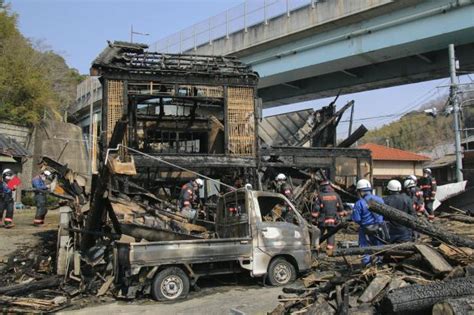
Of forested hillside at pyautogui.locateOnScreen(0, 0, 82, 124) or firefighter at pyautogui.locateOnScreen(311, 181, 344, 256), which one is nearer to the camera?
firefighter at pyautogui.locateOnScreen(311, 181, 344, 256)

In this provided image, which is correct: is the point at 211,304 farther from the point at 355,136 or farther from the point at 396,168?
the point at 396,168

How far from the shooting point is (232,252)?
9.43 meters

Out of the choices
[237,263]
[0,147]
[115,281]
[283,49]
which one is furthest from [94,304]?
[0,147]

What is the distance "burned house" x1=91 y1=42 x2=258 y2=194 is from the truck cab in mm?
5921

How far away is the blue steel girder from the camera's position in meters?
18.3

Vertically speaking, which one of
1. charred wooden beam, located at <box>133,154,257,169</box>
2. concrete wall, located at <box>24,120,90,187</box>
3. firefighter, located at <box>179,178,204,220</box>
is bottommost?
firefighter, located at <box>179,178,204,220</box>

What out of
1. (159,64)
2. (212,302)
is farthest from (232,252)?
(159,64)

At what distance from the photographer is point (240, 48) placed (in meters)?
25.4

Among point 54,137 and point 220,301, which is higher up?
point 54,137

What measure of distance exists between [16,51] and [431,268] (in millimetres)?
33675

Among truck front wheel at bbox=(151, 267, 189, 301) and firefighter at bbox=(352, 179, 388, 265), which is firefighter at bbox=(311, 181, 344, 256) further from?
truck front wheel at bbox=(151, 267, 189, 301)

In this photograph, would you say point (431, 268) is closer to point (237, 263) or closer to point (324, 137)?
point (237, 263)

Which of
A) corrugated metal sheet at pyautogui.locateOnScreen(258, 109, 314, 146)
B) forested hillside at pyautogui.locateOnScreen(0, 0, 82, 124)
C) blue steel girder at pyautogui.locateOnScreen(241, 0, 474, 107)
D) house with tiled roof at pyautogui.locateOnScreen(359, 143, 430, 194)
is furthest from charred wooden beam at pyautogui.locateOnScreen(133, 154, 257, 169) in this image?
house with tiled roof at pyautogui.locateOnScreen(359, 143, 430, 194)

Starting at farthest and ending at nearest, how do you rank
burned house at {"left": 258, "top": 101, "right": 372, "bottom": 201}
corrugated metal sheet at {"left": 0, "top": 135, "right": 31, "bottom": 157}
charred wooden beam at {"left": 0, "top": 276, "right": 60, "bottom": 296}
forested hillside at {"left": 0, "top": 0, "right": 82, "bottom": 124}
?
forested hillside at {"left": 0, "top": 0, "right": 82, "bottom": 124} < corrugated metal sheet at {"left": 0, "top": 135, "right": 31, "bottom": 157} < burned house at {"left": 258, "top": 101, "right": 372, "bottom": 201} < charred wooden beam at {"left": 0, "top": 276, "right": 60, "bottom": 296}
